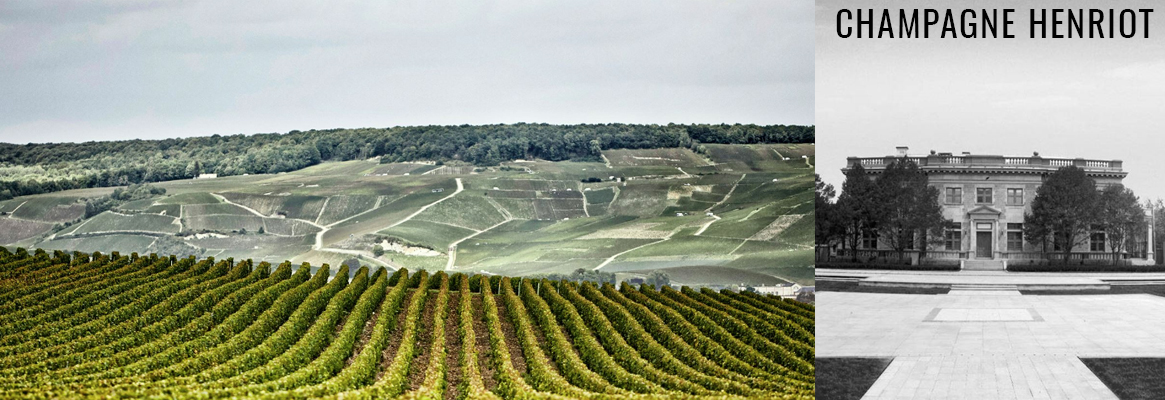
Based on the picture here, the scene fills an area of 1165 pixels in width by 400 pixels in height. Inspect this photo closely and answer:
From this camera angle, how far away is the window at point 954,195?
22.6 ft

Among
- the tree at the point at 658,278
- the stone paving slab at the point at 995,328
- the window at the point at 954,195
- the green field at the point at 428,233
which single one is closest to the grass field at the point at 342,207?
the green field at the point at 428,233

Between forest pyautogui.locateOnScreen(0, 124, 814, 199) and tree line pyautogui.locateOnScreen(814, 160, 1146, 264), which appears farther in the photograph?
forest pyautogui.locateOnScreen(0, 124, 814, 199)

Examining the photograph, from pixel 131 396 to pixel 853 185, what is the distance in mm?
4878

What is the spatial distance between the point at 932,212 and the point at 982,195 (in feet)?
1.21

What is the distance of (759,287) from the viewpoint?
4925cm

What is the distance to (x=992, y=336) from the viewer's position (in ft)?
24.7

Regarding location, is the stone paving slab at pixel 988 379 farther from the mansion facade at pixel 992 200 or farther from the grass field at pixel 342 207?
the grass field at pixel 342 207

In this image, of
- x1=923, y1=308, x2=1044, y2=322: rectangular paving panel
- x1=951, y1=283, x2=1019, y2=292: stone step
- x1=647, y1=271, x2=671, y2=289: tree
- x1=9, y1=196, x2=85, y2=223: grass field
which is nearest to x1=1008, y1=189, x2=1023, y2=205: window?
x1=951, y1=283, x2=1019, y2=292: stone step

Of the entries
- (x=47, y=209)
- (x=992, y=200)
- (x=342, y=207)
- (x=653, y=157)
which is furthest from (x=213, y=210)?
(x=992, y=200)

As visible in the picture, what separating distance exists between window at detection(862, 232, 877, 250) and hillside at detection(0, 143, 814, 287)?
43.5 m

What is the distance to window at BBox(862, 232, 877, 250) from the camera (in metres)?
6.94

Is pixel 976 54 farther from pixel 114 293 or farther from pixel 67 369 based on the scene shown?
pixel 114 293

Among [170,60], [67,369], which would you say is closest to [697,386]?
[67,369]

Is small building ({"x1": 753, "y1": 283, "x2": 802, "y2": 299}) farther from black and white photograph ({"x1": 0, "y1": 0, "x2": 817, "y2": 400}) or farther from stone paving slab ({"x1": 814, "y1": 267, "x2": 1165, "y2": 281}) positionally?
stone paving slab ({"x1": 814, "y1": 267, "x2": 1165, "y2": 281})
